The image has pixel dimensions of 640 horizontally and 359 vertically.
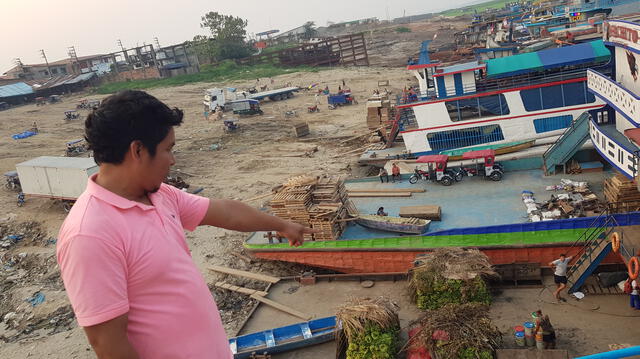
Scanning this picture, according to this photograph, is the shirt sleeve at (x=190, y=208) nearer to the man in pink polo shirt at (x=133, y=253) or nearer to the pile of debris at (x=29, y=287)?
the man in pink polo shirt at (x=133, y=253)

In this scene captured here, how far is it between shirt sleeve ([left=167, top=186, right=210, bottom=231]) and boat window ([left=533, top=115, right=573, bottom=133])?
17.5 metres

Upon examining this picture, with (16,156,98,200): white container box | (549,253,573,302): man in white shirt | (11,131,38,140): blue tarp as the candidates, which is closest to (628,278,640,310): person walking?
(549,253,573,302): man in white shirt

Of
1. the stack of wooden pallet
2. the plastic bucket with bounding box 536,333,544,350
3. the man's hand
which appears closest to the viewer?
the man's hand

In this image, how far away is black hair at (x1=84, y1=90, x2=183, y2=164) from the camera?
201cm

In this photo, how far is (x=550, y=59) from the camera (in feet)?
56.6

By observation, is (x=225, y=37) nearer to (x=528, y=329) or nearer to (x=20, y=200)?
(x=20, y=200)

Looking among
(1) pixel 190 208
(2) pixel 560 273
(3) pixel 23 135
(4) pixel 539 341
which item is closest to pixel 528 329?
(4) pixel 539 341

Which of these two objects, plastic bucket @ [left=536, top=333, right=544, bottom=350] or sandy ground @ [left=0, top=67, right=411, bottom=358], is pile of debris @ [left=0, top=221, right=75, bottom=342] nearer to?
sandy ground @ [left=0, top=67, right=411, bottom=358]

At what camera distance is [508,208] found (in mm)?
13695

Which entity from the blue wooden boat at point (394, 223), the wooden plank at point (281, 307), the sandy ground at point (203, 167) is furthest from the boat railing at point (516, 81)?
the wooden plank at point (281, 307)

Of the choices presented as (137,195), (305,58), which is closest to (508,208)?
(137,195)

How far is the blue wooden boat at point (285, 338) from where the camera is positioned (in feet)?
35.5

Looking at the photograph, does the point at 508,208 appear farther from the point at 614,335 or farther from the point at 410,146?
the point at 410,146

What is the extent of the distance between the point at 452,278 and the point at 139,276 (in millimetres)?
9980
